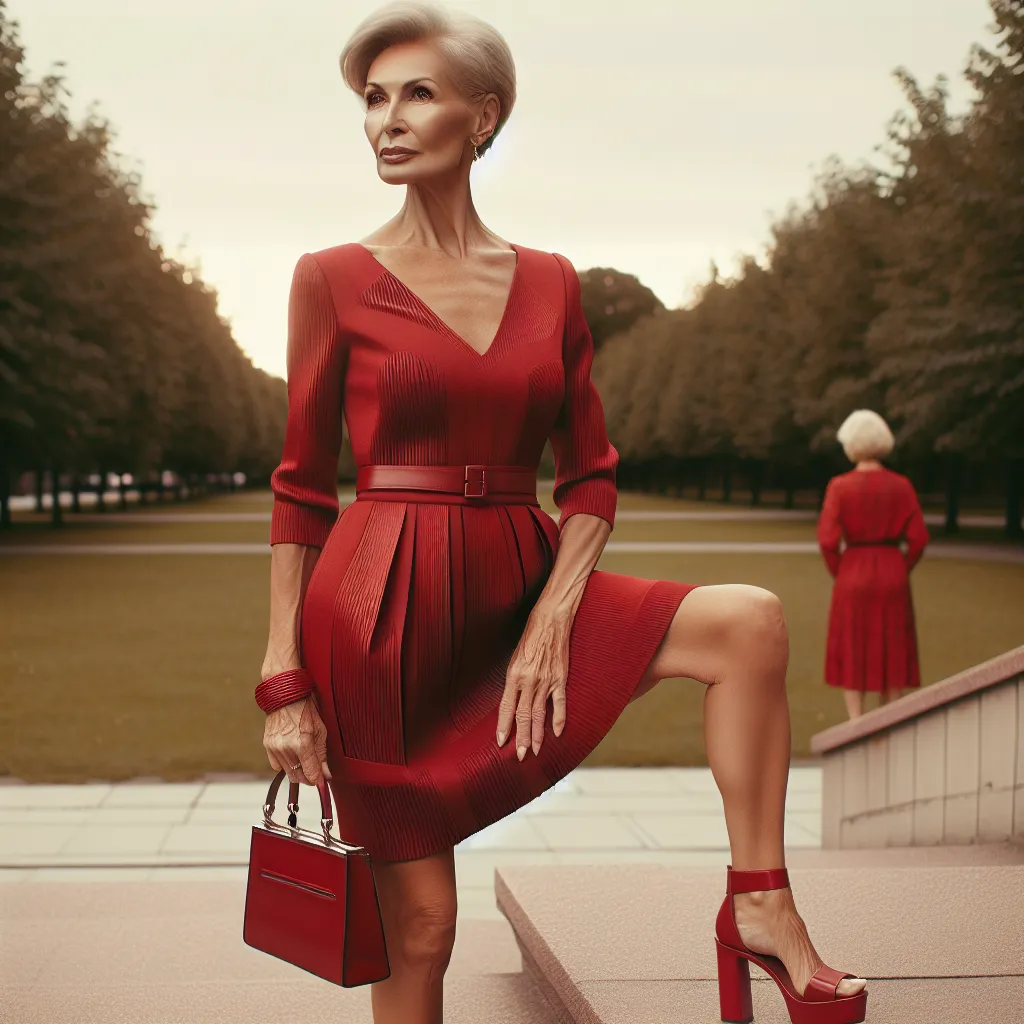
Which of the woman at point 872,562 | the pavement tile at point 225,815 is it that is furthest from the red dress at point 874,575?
the pavement tile at point 225,815

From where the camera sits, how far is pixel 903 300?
28.9 meters

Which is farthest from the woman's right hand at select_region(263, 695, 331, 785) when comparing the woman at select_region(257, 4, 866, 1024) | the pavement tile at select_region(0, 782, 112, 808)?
the pavement tile at select_region(0, 782, 112, 808)

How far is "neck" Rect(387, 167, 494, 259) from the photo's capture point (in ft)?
8.71

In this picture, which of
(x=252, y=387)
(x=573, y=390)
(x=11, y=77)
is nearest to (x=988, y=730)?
(x=573, y=390)

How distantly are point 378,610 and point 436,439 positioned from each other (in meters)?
0.32

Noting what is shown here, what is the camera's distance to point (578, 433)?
2695 mm

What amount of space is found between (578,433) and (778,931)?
0.97m

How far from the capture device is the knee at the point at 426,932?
2.56 meters

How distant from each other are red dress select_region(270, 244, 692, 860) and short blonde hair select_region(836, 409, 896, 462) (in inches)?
240

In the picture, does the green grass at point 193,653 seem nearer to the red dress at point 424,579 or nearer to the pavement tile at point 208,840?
the pavement tile at point 208,840

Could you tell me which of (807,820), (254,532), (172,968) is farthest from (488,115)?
(254,532)

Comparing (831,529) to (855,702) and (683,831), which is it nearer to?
(855,702)

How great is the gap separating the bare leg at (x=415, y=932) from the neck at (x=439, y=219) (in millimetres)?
1128

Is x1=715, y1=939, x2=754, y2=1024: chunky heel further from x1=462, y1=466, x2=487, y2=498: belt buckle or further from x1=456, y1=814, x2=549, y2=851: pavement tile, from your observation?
x1=456, y1=814, x2=549, y2=851: pavement tile
